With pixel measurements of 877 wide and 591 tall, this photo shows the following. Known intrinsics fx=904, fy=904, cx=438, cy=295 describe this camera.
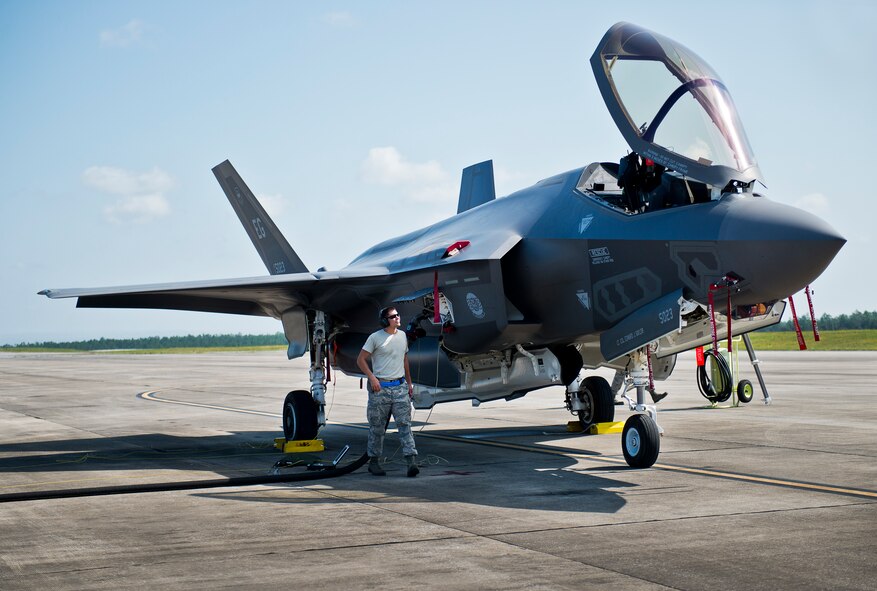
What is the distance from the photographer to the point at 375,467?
10.0 meters

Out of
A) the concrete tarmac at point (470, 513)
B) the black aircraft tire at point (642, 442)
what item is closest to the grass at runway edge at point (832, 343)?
the concrete tarmac at point (470, 513)

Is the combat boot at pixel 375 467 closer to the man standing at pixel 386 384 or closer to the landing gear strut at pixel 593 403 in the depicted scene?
the man standing at pixel 386 384

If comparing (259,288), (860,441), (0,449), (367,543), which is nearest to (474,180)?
(259,288)

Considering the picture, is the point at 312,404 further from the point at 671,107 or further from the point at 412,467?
the point at 671,107

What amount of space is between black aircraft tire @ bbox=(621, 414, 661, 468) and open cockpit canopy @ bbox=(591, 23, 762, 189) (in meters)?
2.69

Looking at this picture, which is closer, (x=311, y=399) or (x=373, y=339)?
(x=373, y=339)

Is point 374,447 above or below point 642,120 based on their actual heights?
below

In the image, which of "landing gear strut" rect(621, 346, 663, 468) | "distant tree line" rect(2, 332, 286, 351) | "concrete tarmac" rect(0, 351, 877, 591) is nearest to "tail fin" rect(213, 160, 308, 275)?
"concrete tarmac" rect(0, 351, 877, 591)

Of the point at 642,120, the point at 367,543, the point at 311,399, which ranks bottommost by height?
the point at 367,543

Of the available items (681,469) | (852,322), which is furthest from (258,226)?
(852,322)

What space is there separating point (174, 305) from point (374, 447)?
5666 mm

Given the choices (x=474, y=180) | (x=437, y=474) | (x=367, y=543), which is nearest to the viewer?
(x=367, y=543)

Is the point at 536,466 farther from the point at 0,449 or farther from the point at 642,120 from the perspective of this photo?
the point at 0,449

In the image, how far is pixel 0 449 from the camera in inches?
525
